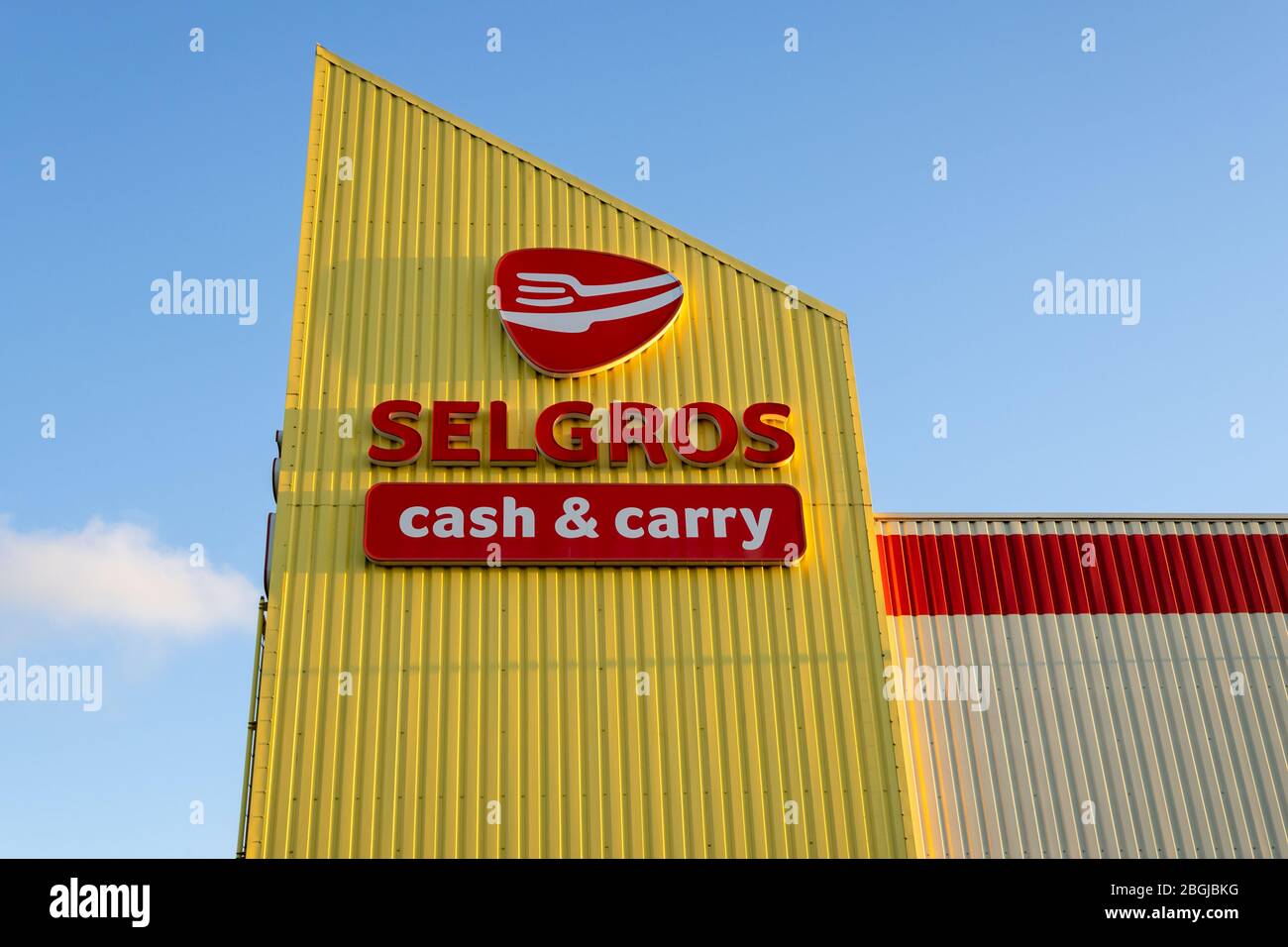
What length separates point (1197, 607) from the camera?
17578 millimetres

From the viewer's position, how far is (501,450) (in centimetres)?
1659

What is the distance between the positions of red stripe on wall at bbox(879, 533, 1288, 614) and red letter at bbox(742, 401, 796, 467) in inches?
80.7

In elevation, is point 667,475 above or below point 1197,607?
above

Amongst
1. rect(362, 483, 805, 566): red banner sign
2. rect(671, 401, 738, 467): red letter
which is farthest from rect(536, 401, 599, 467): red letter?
rect(671, 401, 738, 467): red letter

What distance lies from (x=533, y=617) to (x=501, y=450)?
2.52 metres

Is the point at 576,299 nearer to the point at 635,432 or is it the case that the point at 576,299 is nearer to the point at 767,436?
the point at 635,432

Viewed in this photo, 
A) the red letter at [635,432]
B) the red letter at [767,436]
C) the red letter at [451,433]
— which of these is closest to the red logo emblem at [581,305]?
the red letter at [635,432]

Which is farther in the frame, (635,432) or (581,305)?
(581,305)

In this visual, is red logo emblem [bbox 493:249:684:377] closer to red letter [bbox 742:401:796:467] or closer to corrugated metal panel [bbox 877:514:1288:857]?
red letter [bbox 742:401:796:467]

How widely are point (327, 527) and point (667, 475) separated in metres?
4.78

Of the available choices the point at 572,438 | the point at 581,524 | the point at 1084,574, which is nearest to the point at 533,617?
the point at 581,524

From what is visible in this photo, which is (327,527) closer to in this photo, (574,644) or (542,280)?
(574,644)

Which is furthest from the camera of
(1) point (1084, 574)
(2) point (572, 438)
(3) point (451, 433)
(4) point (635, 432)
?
(1) point (1084, 574)
